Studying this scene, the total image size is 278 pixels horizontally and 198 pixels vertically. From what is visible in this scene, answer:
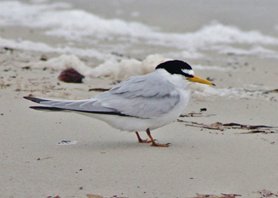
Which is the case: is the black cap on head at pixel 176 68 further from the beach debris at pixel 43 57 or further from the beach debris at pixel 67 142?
the beach debris at pixel 43 57

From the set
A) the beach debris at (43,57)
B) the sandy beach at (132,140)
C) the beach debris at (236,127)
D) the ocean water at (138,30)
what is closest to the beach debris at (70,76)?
the sandy beach at (132,140)

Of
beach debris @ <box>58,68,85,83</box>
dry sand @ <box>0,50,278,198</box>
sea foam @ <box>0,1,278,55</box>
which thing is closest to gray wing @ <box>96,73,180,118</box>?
dry sand @ <box>0,50,278,198</box>

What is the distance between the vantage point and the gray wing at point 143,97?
481 centimetres

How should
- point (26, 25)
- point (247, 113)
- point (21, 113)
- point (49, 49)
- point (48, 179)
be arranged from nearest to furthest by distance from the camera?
point (48, 179), point (21, 113), point (247, 113), point (49, 49), point (26, 25)

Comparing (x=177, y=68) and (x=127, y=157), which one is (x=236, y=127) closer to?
(x=177, y=68)

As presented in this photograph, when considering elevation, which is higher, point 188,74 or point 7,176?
point 188,74

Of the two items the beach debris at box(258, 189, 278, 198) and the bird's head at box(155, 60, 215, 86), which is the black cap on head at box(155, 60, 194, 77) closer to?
the bird's head at box(155, 60, 215, 86)

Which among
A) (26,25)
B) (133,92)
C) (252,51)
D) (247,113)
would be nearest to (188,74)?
(133,92)

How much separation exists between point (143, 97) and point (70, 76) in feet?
7.17

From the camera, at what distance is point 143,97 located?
192 inches

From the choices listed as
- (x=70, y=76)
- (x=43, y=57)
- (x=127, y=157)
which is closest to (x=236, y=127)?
(x=127, y=157)

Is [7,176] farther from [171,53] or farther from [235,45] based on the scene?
[235,45]

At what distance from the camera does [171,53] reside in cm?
986

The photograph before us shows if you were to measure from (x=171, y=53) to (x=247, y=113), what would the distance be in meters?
3.90
